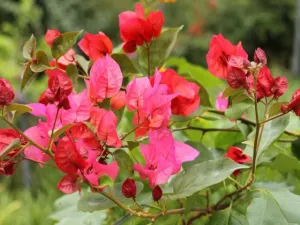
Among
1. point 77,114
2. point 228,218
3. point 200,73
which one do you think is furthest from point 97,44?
point 200,73

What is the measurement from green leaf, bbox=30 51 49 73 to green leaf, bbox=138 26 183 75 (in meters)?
0.10

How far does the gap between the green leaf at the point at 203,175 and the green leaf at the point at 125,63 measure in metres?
0.14

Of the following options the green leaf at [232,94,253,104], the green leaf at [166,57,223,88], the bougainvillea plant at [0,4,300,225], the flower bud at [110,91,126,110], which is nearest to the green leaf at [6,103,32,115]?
the bougainvillea plant at [0,4,300,225]

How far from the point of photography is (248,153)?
60 cm

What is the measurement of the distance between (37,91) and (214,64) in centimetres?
392

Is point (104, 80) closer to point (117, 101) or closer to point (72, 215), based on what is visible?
point (117, 101)

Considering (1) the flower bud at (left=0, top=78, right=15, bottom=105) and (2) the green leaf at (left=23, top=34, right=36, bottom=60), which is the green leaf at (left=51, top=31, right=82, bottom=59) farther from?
(1) the flower bud at (left=0, top=78, right=15, bottom=105)

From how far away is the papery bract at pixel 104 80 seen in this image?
21.2 inches

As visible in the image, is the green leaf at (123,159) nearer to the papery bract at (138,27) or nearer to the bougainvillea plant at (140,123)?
the bougainvillea plant at (140,123)

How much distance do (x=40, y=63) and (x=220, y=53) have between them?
0.64 ft

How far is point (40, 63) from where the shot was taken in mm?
606

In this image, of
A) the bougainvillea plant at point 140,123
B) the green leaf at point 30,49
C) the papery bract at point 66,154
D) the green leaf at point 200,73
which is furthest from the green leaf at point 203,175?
the green leaf at point 200,73

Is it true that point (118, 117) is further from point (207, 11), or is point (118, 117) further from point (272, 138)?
point (207, 11)

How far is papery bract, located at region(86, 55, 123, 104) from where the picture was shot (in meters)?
0.54
